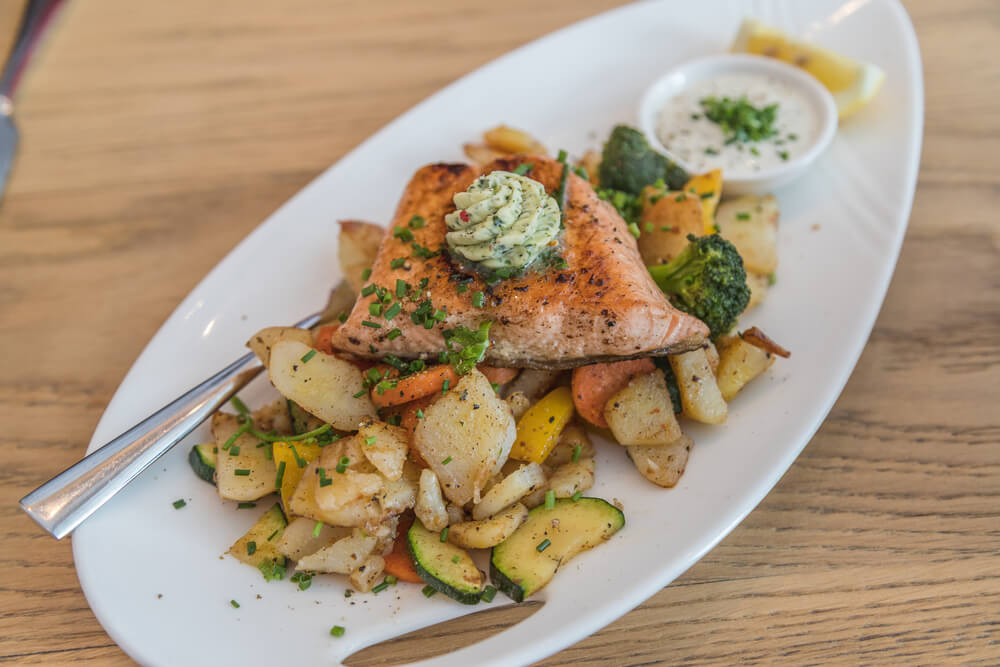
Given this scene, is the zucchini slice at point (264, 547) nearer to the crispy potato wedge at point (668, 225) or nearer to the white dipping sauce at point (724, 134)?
the crispy potato wedge at point (668, 225)

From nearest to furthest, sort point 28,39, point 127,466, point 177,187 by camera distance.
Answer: point 127,466 → point 177,187 → point 28,39

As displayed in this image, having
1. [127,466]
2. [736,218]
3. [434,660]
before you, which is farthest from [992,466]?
[127,466]

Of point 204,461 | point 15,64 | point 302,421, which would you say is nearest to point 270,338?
point 302,421

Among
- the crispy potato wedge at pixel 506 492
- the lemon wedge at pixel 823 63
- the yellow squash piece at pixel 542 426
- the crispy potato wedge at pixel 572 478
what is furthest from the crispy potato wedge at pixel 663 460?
the lemon wedge at pixel 823 63

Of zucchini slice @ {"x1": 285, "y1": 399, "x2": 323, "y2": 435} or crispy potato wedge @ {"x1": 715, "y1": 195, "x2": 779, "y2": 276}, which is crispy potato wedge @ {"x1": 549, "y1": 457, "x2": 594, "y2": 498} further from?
crispy potato wedge @ {"x1": 715, "y1": 195, "x2": 779, "y2": 276}

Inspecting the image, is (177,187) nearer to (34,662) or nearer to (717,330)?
(34,662)

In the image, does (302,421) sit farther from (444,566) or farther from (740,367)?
(740,367)

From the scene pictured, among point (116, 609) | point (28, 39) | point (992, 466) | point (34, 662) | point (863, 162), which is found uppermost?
point (28, 39)
